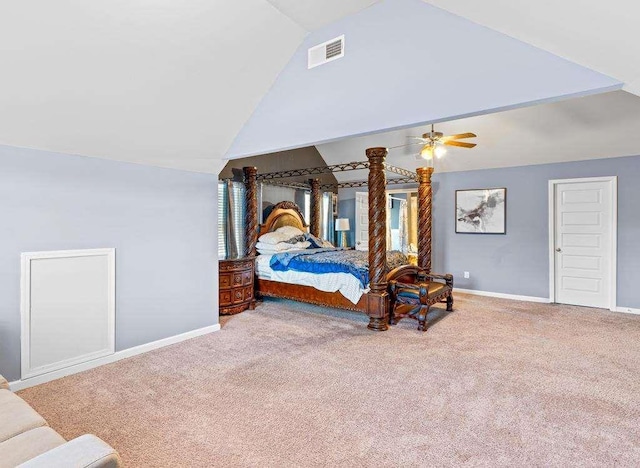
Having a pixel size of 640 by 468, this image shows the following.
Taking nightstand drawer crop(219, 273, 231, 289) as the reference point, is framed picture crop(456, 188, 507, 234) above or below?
above

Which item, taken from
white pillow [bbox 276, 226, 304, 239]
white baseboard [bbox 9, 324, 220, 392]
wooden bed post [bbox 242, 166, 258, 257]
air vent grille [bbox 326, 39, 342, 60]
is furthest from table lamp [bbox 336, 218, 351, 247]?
air vent grille [bbox 326, 39, 342, 60]

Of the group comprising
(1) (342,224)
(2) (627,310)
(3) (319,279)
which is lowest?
(2) (627,310)

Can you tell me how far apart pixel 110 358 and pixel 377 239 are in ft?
9.77

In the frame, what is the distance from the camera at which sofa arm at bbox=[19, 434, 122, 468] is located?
1011mm

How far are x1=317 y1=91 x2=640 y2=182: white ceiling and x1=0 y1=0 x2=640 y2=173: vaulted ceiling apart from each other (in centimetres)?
305

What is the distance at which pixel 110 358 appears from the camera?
3188 mm

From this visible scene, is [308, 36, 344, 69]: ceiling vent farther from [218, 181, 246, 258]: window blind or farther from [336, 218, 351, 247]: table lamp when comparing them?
[336, 218, 351, 247]: table lamp

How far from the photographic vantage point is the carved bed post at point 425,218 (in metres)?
5.48

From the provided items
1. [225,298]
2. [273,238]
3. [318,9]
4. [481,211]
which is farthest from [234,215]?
[481,211]

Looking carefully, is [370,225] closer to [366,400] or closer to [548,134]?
[366,400]

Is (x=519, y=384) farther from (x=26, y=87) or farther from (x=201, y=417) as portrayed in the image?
(x=26, y=87)

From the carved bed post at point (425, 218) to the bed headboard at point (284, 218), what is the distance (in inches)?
89.9

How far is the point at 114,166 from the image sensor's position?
320 centimetres

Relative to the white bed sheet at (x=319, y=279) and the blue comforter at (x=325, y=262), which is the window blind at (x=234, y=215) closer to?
the white bed sheet at (x=319, y=279)
